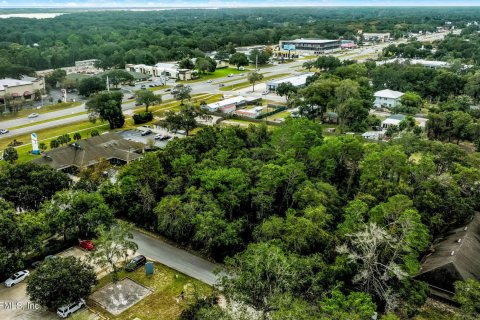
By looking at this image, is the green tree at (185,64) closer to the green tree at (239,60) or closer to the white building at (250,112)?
the green tree at (239,60)

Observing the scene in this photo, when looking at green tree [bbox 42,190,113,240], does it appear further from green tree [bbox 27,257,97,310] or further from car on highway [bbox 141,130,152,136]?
car on highway [bbox 141,130,152,136]

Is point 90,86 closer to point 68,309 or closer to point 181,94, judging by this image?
point 181,94

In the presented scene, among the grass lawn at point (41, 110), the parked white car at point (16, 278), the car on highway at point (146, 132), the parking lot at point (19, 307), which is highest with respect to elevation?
the grass lawn at point (41, 110)

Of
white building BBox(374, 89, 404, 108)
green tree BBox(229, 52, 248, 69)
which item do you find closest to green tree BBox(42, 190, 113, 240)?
white building BBox(374, 89, 404, 108)

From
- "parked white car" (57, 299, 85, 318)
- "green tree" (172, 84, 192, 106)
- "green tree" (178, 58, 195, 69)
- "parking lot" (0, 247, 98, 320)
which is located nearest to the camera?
"parked white car" (57, 299, 85, 318)

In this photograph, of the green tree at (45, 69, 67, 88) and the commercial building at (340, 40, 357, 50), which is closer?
the green tree at (45, 69, 67, 88)

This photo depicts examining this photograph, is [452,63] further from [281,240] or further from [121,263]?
[121,263]

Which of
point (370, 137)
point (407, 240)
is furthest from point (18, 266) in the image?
point (370, 137)

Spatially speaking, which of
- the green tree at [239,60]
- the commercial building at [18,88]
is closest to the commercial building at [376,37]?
the green tree at [239,60]
